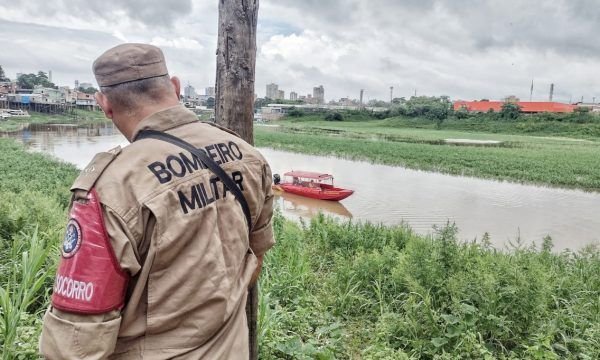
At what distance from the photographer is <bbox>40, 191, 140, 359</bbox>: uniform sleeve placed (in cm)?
108

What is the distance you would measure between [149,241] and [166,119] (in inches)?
15.1

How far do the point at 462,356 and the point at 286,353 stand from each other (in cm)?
133

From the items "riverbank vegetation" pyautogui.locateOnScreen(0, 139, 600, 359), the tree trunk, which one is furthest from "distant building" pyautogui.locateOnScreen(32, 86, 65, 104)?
the tree trunk

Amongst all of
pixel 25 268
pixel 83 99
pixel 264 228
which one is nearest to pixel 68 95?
pixel 83 99

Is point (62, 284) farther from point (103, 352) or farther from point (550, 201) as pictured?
point (550, 201)

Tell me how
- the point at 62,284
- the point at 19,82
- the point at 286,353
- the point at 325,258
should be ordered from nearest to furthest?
the point at 62,284 → the point at 286,353 → the point at 325,258 → the point at 19,82

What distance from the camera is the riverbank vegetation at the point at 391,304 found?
279cm

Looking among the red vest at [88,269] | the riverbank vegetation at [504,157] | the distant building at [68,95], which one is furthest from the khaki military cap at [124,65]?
the distant building at [68,95]

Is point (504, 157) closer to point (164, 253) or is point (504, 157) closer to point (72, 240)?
point (164, 253)

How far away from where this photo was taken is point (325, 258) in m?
5.89

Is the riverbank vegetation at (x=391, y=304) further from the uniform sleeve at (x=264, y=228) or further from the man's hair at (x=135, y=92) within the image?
the man's hair at (x=135, y=92)

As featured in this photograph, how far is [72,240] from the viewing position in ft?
3.62

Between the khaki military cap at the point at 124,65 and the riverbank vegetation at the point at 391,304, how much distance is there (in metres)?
1.74

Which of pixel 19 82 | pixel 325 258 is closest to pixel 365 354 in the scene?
pixel 325 258
